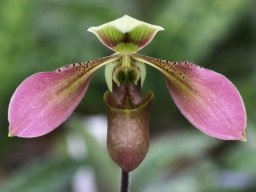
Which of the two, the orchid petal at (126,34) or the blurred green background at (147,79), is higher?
the orchid petal at (126,34)

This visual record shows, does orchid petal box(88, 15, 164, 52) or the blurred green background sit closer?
orchid petal box(88, 15, 164, 52)

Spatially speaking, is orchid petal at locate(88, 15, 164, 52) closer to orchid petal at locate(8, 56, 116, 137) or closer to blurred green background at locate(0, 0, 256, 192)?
orchid petal at locate(8, 56, 116, 137)

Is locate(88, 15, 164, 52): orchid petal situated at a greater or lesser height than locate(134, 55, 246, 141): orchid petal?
greater

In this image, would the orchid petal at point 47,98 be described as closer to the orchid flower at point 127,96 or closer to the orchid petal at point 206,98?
the orchid flower at point 127,96

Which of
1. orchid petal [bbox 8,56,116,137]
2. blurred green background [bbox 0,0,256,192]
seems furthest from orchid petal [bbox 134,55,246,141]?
blurred green background [bbox 0,0,256,192]

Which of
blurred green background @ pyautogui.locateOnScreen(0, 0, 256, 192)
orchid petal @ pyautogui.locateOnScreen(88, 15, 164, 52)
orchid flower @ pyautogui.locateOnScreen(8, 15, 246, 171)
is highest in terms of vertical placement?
orchid petal @ pyautogui.locateOnScreen(88, 15, 164, 52)

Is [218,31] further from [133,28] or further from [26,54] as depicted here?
[133,28]

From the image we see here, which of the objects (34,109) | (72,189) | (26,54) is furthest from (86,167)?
(34,109)

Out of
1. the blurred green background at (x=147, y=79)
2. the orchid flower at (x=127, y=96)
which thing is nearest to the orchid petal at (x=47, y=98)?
the orchid flower at (x=127, y=96)
